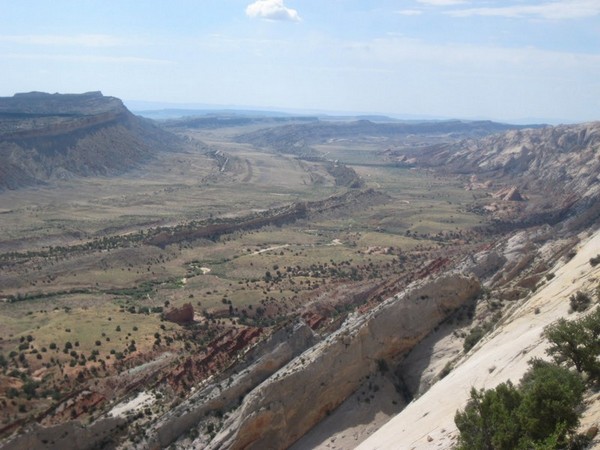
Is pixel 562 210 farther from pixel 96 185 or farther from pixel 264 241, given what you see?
pixel 96 185

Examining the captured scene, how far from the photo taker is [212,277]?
66.4 meters

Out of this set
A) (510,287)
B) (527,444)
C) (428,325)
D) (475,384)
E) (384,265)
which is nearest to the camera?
(527,444)

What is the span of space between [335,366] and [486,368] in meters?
7.28

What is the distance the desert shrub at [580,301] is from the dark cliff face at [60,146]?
Answer: 113606 millimetres

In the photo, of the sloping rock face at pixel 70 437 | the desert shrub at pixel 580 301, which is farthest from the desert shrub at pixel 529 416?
the sloping rock face at pixel 70 437

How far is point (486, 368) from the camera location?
2222 centimetres

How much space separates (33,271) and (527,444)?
60.6m

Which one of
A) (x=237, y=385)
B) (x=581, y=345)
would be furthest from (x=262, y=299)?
(x=581, y=345)

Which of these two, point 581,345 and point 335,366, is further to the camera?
point 335,366

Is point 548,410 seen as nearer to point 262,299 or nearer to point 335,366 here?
point 335,366

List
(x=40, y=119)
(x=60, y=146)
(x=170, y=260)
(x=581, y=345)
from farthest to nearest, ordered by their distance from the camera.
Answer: (x=40, y=119)
(x=60, y=146)
(x=170, y=260)
(x=581, y=345)

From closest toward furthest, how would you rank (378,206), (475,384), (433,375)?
(475,384) < (433,375) < (378,206)

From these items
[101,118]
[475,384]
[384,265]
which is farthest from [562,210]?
[101,118]

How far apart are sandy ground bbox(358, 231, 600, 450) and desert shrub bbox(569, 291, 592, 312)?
1.28 feet
